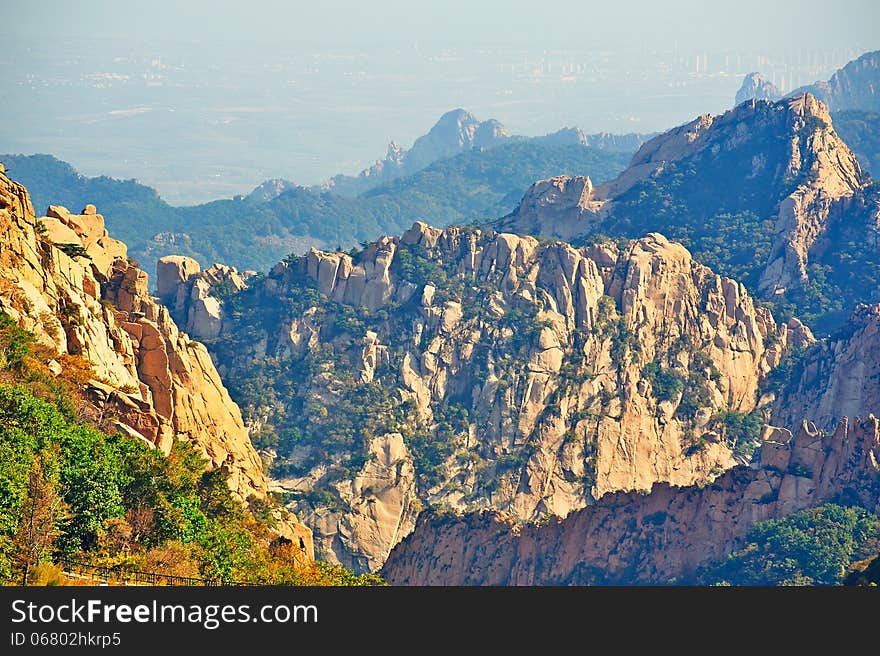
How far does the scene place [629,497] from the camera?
74.8 meters

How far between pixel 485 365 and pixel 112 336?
43766 mm

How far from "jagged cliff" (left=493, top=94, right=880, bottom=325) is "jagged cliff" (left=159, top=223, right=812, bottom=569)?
1294cm

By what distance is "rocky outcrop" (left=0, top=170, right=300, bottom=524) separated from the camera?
2035 inches

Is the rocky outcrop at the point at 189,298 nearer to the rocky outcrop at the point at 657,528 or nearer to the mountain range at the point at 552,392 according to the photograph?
the mountain range at the point at 552,392

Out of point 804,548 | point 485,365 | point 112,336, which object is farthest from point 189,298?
point 804,548

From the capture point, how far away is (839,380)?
9375cm

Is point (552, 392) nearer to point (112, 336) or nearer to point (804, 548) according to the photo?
point (804, 548)

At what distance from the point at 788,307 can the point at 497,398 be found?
1165 inches

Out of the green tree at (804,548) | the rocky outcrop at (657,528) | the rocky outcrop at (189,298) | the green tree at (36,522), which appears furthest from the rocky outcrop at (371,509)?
the green tree at (36,522)

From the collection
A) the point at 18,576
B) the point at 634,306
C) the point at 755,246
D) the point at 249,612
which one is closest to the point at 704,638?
the point at 249,612

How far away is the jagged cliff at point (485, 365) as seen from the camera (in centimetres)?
9106

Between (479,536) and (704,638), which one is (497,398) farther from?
(704,638)

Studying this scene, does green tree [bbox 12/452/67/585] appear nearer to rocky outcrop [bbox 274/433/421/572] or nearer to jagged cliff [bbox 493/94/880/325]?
rocky outcrop [bbox 274/433/421/572]

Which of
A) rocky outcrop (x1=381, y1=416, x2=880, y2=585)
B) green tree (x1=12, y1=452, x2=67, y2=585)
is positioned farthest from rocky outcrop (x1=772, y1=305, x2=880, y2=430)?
green tree (x1=12, y1=452, x2=67, y2=585)
